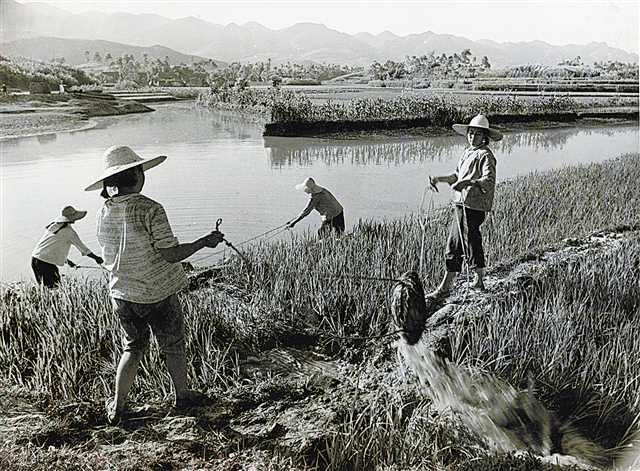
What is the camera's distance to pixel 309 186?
154 cm

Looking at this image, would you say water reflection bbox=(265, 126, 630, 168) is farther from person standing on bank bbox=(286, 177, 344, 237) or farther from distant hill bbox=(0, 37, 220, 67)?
distant hill bbox=(0, 37, 220, 67)

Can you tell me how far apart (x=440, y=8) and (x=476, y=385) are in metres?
1.09

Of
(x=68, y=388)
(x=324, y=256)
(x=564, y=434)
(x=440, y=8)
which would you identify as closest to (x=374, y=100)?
(x=440, y=8)

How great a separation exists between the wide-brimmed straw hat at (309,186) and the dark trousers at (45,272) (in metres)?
0.73

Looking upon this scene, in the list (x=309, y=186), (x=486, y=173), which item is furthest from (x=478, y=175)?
(x=309, y=186)

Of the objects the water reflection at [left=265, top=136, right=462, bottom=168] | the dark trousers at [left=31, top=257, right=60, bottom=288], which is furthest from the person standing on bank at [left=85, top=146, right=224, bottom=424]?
the water reflection at [left=265, top=136, right=462, bottom=168]

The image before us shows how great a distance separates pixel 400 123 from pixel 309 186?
47 centimetres

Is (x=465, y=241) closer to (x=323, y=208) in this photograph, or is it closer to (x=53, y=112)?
(x=323, y=208)

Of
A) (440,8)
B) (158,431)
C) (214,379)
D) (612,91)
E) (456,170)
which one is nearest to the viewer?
(158,431)

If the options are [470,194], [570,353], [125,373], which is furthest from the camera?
[470,194]

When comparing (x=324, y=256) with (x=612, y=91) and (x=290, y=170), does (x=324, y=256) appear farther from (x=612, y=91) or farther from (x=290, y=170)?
(x=612, y=91)

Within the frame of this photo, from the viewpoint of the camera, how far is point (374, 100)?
1713mm

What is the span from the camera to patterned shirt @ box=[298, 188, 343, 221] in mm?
1542

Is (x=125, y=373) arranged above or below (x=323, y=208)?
below
